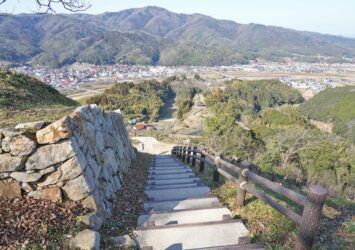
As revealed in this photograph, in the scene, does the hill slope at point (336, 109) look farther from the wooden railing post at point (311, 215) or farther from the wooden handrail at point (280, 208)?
the wooden railing post at point (311, 215)

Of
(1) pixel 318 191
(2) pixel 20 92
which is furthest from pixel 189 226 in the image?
(2) pixel 20 92

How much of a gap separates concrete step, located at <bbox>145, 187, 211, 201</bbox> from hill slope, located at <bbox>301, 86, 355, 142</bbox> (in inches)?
2105

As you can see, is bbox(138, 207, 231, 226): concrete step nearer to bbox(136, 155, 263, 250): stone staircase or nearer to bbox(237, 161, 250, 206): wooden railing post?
bbox(136, 155, 263, 250): stone staircase

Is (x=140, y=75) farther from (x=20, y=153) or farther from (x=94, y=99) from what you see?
(x=20, y=153)

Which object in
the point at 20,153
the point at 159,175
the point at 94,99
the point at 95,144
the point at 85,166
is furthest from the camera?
the point at 94,99

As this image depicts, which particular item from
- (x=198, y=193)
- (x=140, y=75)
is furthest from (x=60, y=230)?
(x=140, y=75)

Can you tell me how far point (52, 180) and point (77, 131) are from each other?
2.96 feet

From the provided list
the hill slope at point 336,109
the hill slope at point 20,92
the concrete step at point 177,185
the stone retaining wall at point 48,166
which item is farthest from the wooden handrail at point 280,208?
the hill slope at point 336,109

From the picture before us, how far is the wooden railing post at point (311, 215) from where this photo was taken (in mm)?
2715

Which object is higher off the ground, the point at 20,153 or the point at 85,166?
the point at 20,153

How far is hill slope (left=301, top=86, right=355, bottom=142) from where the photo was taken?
5659cm

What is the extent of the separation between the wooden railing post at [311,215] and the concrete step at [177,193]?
2.82 m

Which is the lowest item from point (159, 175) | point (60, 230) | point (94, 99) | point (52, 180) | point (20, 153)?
point (94, 99)

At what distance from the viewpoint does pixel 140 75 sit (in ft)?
527
